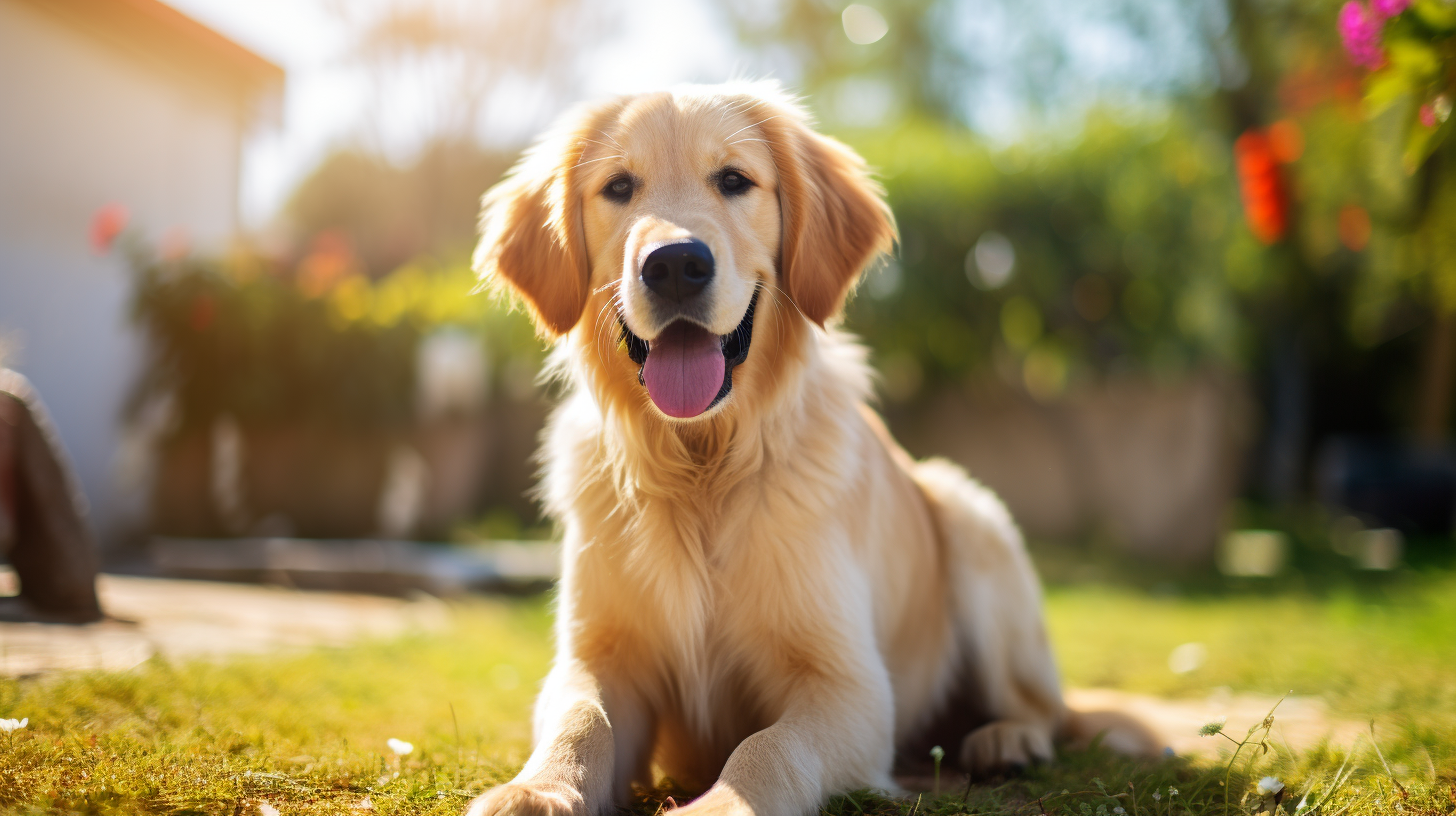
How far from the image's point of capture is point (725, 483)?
246 centimetres

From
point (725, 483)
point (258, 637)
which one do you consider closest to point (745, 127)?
point (725, 483)

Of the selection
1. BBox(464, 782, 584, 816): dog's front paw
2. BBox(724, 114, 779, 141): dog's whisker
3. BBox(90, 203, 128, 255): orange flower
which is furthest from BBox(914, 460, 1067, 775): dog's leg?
BBox(90, 203, 128, 255): orange flower

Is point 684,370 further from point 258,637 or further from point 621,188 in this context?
point 258,637

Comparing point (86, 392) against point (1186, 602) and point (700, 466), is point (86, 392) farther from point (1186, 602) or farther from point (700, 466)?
point (1186, 602)

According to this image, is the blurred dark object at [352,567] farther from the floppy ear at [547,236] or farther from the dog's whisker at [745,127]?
the dog's whisker at [745,127]

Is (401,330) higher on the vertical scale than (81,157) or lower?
lower

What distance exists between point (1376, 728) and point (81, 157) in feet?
23.0

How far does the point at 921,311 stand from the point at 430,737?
7453 millimetres

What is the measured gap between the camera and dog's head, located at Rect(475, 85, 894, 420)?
2301mm

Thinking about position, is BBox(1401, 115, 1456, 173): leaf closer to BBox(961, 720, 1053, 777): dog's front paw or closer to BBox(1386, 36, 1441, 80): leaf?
BBox(1386, 36, 1441, 80): leaf

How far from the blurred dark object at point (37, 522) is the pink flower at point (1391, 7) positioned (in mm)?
4768

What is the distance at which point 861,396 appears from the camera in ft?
9.38

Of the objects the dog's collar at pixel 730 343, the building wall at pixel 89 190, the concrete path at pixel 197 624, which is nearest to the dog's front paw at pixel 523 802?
the dog's collar at pixel 730 343

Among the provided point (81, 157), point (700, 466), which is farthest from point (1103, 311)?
point (81, 157)
